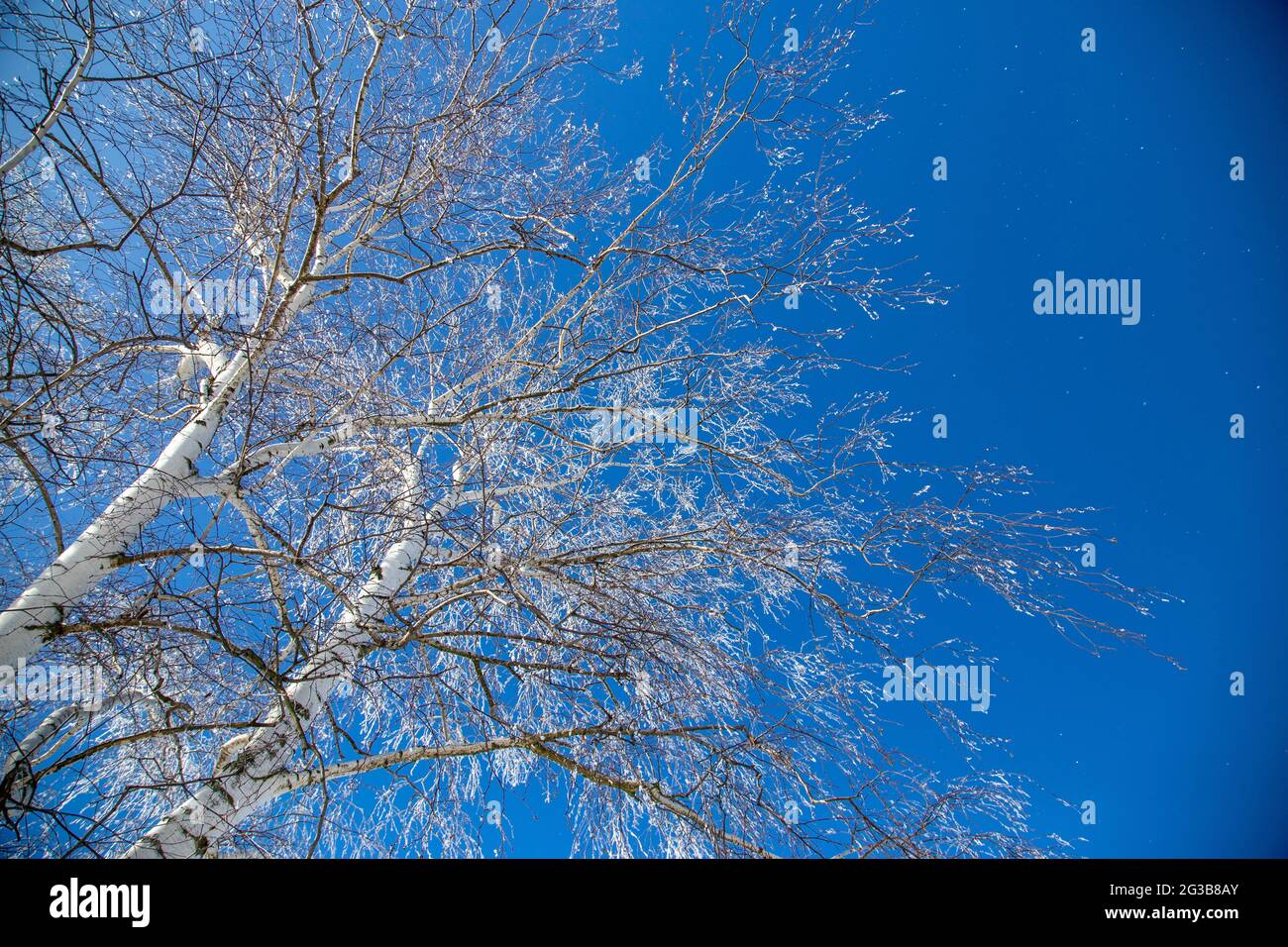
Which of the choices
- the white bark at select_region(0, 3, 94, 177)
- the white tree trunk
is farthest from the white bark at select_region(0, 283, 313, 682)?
the white bark at select_region(0, 3, 94, 177)

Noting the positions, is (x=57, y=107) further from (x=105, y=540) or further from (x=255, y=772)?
(x=255, y=772)

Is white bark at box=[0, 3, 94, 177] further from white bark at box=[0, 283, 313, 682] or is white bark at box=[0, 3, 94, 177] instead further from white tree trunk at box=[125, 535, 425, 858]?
white tree trunk at box=[125, 535, 425, 858]

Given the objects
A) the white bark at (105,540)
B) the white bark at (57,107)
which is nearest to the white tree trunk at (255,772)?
the white bark at (105,540)

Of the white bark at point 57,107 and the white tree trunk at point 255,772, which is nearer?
the white bark at point 57,107

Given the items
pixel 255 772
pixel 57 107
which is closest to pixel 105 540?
pixel 255 772

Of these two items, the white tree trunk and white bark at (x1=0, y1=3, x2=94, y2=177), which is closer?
white bark at (x1=0, y1=3, x2=94, y2=177)

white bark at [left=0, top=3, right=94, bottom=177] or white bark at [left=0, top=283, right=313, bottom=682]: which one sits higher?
white bark at [left=0, top=3, right=94, bottom=177]

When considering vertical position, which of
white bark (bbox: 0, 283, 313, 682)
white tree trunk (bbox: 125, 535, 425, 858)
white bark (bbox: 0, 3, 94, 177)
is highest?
white bark (bbox: 0, 3, 94, 177)

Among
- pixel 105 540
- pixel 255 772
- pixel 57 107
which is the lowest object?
pixel 255 772

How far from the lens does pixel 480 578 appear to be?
9.09ft

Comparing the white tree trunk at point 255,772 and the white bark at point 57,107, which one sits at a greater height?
the white bark at point 57,107

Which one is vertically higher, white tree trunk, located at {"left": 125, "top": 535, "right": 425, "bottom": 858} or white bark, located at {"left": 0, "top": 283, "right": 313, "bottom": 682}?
white bark, located at {"left": 0, "top": 283, "right": 313, "bottom": 682}

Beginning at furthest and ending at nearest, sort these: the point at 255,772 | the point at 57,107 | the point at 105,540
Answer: the point at 255,772
the point at 105,540
the point at 57,107

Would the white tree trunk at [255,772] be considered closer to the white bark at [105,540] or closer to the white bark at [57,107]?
the white bark at [105,540]
